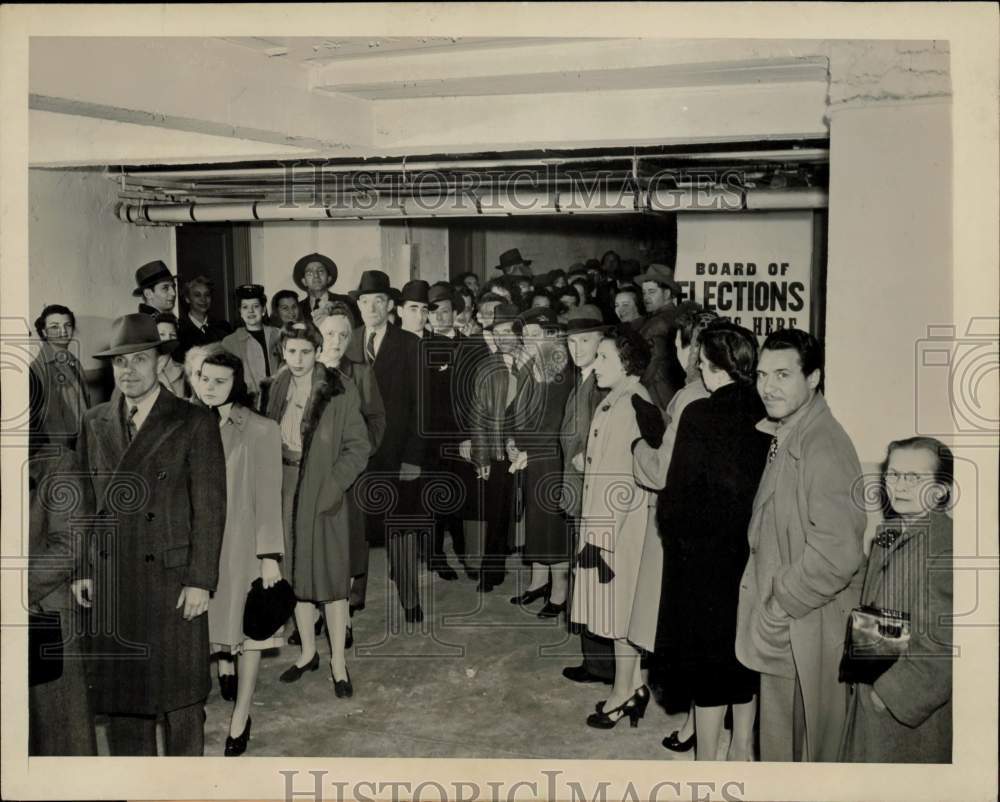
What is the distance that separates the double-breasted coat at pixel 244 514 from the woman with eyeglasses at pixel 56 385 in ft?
1.50

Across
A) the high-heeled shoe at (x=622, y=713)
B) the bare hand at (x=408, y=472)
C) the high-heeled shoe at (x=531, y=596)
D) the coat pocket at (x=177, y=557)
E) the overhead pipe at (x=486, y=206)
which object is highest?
the overhead pipe at (x=486, y=206)

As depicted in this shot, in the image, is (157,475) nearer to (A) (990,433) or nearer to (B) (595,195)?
(B) (595,195)

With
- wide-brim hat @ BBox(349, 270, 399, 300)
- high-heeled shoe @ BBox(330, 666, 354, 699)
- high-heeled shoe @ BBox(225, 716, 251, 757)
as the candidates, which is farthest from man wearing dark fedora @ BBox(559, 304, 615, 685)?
high-heeled shoe @ BBox(225, 716, 251, 757)

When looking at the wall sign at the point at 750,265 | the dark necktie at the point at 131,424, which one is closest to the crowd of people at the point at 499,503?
the dark necktie at the point at 131,424

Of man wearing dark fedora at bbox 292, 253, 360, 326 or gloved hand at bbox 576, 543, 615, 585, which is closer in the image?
gloved hand at bbox 576, 543, 615, 585

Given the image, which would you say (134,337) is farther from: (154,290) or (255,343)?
(255,343)

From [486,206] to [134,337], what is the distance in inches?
46.7

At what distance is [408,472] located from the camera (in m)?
3.47

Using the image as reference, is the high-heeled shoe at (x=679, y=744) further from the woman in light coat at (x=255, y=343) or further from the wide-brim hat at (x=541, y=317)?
the woman in light coat at (x=255, y=343)

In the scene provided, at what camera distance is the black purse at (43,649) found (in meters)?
3.39

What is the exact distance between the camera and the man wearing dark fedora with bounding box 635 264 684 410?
3.39 meters

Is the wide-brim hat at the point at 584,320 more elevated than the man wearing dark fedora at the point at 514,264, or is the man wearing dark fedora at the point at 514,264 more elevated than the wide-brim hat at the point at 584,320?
the man wearing dark fedora at the point at 514,264

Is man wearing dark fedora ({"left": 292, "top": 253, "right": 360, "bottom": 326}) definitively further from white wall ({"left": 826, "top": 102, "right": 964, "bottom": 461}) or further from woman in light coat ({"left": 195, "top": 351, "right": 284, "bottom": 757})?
white wall ({"left": 826, "top": 102, "right": 964, "bottom": 461})

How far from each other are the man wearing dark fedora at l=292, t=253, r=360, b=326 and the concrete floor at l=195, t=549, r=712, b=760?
0.82 m
